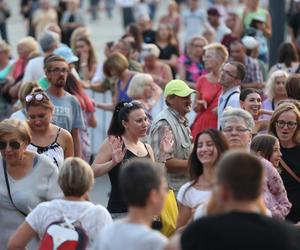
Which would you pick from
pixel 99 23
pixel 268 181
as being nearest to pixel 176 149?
pixel 268 181

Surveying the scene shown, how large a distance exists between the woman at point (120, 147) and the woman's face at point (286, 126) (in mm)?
1200

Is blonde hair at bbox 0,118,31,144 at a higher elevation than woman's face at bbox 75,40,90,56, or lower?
higher

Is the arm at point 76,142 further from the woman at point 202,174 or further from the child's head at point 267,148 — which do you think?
the woman at point 202,174

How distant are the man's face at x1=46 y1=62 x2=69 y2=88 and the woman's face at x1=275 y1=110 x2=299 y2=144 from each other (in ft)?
8.16

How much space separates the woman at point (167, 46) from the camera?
17844mm

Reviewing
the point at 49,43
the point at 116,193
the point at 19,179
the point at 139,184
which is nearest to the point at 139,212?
the point at 139,184

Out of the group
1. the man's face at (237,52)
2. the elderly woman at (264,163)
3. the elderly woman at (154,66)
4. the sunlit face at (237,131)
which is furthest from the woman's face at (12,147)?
the elderly woman at (154,66)

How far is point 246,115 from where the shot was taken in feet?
28.9

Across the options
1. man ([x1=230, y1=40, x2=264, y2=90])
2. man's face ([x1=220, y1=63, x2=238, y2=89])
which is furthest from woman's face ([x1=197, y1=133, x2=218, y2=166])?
man ([x1=230, y1=40, x2=264, y2=90])

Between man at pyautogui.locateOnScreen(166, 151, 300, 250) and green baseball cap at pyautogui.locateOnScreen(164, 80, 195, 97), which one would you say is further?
green baseball cap at pyautogui.locateOnScreen(164, 80, 195, 97)

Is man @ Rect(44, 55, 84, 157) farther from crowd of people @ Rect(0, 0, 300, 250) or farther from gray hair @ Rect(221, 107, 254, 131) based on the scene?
gray hair @ Rect(221, 107, 254, 131)

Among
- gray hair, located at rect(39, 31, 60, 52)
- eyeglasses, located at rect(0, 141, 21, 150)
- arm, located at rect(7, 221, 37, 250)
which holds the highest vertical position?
eyeglasses, located at rect(0, 141, 21, 150)

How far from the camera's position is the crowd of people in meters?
5.66

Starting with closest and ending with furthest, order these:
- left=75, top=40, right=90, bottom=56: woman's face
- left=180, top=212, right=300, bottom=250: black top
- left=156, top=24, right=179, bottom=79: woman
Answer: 1. left=180, top=212, right=300, bottom=250: black top
2. left=75, top=40, right=90, bottom=56: woman's face
3. left=156, top=24, right=179, bottom=79: woman
